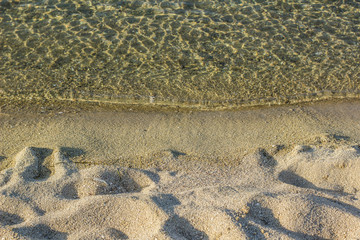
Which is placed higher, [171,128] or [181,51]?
[181,51]

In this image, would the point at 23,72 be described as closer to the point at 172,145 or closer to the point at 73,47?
the point at 73,47

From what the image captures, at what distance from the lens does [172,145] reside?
434cm

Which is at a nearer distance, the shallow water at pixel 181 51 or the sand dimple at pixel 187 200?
the sand dimple at pixel 187 200

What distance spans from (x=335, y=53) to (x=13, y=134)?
485cm

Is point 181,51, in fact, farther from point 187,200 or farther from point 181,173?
point 187,200

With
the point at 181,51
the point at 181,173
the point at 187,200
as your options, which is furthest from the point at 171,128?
the point at 181,51

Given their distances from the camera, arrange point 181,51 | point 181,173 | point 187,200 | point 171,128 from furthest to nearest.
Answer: point 181,51
point 171,128
point 181,173
point 187,200

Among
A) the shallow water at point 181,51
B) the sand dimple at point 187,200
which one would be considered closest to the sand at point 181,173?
the sand dimple at point 187,200

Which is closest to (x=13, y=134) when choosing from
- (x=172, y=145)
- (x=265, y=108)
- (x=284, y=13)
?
(x=172, y=145)

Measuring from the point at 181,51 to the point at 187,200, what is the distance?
3.54m

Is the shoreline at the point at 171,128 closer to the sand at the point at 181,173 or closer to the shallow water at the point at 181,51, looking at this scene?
the sand at the point at 181,173

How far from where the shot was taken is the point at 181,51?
6406 mm

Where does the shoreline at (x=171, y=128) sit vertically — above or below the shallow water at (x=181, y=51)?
below

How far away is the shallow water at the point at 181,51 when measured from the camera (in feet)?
18.3
